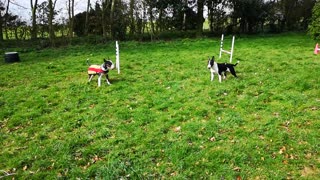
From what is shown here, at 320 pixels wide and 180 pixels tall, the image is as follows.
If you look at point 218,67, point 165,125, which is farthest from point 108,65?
point 218,67

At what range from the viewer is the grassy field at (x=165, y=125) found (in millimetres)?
5031

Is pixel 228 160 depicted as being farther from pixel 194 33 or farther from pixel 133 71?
pixel 194 33

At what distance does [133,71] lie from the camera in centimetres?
1209

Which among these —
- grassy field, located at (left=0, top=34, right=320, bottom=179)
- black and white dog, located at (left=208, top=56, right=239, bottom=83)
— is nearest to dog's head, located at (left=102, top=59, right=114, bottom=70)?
grassy field, located at (left=0, top=34, right=320, bottom=179)

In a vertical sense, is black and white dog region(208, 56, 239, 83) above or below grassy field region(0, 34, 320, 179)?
above

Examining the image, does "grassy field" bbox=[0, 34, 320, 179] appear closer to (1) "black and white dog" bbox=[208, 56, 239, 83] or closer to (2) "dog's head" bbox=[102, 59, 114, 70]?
(1) "black and white dog" bbox=[208, 56, 239, 83]

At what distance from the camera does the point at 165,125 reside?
6.62 metres

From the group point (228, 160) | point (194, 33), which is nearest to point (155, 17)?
point (194, 33)

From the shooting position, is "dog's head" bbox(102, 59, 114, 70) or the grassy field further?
"dog's head" bbox(102, 59, 114, 70)

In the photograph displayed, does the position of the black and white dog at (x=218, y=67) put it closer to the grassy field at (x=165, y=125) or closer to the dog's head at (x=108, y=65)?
the grassy field at (x=165, y=125)

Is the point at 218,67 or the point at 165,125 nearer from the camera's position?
the point at 165,125

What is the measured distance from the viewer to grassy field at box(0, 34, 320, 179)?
5.03 metres

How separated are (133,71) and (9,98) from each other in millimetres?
5147

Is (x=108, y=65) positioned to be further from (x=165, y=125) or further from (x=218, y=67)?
(x=218, y=67)
